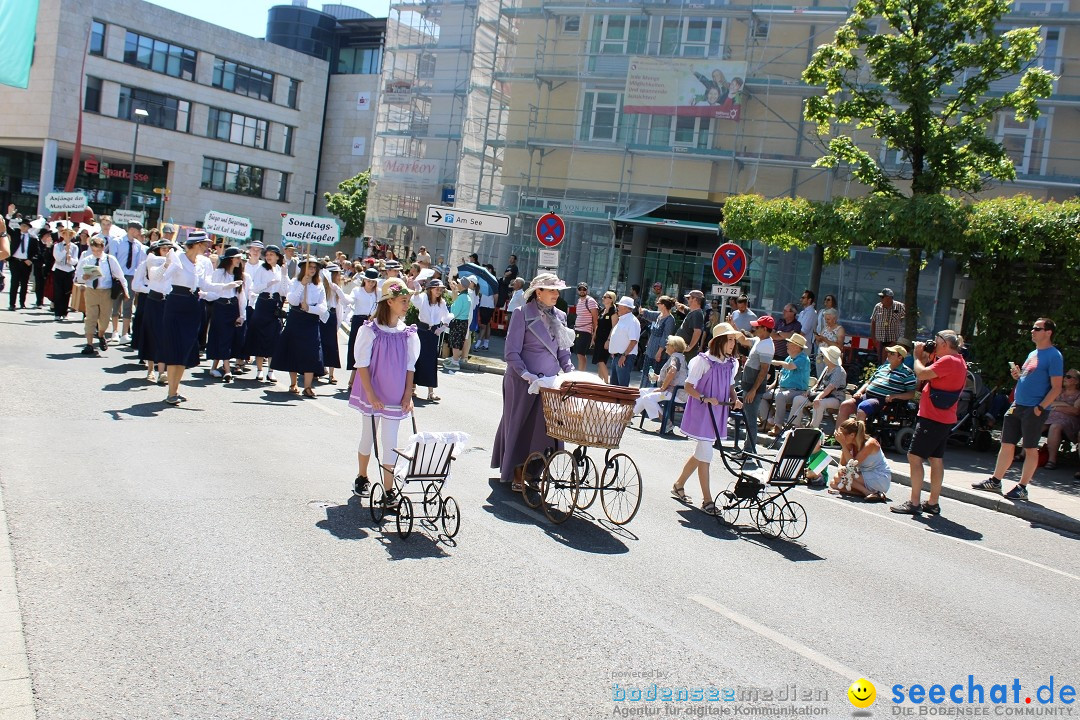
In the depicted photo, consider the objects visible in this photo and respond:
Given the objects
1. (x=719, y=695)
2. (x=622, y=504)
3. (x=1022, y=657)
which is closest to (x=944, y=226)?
(x=622, y=504)

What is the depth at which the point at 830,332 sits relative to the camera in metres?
17.6

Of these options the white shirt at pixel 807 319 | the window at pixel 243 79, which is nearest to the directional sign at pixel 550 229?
the white shirt at pixel 807 319

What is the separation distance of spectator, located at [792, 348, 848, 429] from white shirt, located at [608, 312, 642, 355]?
2890mm

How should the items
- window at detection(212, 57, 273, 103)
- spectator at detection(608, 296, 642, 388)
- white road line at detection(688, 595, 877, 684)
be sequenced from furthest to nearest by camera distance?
1. window at detection(212, 57, 273, 103)
2. spectator at detection(608, 296, 642, 388)
3. white road line at detection(688, 595, 877, 684)

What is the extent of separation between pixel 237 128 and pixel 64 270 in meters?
47.0

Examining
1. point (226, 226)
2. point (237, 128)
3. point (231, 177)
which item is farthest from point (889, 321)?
point (237, 128)

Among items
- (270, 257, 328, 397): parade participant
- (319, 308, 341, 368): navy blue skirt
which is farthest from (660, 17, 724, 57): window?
(270, 257, 328, 397): parade participant

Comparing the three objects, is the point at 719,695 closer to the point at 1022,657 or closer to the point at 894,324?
the point at 1022,657

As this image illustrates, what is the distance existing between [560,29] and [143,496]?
27.6m

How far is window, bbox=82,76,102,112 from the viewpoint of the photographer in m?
55.6

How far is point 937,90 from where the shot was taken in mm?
18281

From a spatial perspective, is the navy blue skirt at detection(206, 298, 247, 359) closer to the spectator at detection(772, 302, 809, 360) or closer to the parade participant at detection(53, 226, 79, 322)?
the parade participant at detection(53, 226, 79, 322)

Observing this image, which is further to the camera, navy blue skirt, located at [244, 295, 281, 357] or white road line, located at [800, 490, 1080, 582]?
navy blue skirt, located at [244, 295, 281, 357]

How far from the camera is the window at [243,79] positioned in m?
63.0
